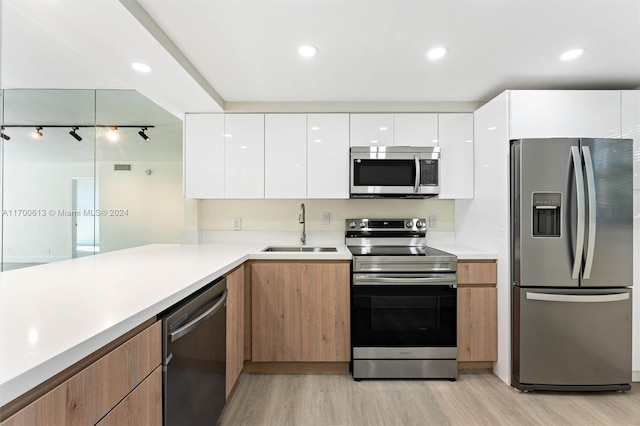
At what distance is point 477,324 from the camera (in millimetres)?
2348

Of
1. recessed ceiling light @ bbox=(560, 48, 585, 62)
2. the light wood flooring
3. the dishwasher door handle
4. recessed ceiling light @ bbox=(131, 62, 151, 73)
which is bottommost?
the light wood flooring

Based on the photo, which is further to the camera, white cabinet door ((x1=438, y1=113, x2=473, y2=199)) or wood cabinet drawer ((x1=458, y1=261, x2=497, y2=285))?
white cabinet door ((x1=438, y1=113, x2=473, y2=199))

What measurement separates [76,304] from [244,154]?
1934mm

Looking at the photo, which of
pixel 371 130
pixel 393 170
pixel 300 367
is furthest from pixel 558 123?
pixel 300 367

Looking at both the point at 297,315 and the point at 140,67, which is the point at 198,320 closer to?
the point at 297,315

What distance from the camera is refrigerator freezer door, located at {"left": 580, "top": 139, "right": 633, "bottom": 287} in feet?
6.77

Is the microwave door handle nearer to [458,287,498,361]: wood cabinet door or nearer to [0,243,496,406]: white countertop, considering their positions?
[458,287,498,361]: wood cabinet door

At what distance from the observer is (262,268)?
235 centimetres

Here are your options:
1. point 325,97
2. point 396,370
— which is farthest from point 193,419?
point 325,97

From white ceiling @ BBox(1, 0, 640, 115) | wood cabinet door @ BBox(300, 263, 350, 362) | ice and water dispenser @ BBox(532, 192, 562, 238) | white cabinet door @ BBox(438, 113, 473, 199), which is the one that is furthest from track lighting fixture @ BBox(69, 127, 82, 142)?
ice and water dispenser @ BBox(532, 192, 562, 238)

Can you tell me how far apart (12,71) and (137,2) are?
1.48m

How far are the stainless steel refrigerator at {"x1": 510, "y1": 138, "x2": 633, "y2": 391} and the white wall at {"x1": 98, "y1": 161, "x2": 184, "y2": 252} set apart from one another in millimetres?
2953

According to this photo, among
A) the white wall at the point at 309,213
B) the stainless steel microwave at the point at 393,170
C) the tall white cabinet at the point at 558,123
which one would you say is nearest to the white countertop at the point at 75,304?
the white wall at the point at 309,213

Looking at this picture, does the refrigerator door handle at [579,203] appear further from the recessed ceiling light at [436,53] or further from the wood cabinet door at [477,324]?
the recessed ceiling light at [436,53]
